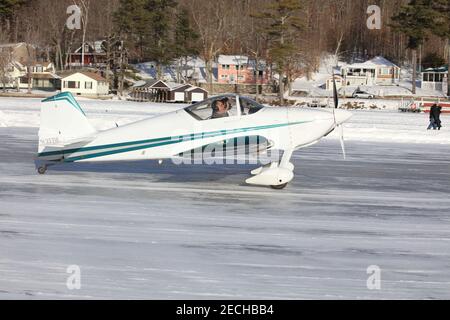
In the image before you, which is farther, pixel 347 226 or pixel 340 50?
pixel 340 50

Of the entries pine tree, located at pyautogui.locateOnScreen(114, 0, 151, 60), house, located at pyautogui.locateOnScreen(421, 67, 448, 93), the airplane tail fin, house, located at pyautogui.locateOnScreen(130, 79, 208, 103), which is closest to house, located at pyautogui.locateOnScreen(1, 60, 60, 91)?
pine tree, located at pyautogui.locateOnScreen(114, 0, 151, 60)

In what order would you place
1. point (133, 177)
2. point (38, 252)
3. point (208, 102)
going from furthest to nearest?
point (133, 177) < point (208, 102) < point (38, 252)

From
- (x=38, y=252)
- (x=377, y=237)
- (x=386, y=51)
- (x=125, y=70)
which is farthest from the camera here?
(x=386, y=51)

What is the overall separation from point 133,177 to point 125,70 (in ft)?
203

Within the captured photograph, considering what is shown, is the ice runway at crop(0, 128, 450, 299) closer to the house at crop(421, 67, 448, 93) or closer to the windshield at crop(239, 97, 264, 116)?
the windshield at crop(239, 97, 264, 116)

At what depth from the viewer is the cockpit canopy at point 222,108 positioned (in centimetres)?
→ 1305

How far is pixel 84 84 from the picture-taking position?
70625 mm

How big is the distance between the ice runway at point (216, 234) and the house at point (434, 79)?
6935 centimetres

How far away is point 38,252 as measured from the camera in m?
8.16

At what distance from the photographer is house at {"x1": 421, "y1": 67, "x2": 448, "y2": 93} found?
8206 cm

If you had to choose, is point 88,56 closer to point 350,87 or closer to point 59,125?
point 350,87

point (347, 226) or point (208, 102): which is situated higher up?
point (208, 102)
